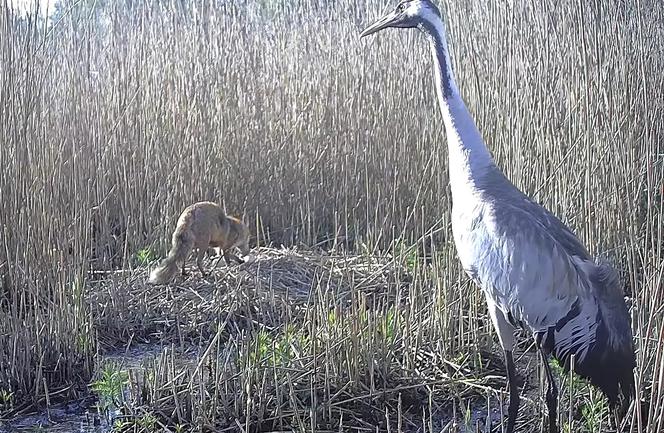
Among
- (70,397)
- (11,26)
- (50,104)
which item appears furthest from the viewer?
(50,104)

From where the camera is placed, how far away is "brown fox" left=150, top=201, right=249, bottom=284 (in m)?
4.19

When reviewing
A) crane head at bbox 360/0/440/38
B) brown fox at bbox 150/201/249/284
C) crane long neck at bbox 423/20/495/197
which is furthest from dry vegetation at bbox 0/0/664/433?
crane head at bbox 360/0/440/38

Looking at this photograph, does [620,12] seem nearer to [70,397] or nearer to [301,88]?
[301,88]

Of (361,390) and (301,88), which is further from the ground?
(301,88)

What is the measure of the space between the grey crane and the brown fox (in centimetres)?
164

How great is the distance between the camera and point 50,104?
4129 mm

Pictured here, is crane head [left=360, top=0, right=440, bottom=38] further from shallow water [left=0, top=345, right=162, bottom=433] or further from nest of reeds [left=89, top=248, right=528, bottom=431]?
shallow water [left=0, top=345, right=162, bottom=433]

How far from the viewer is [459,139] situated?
122 inches

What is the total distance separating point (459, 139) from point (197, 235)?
1632 mm

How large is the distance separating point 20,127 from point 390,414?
1.90 meters

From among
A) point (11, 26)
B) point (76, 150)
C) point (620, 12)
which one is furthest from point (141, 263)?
point (620, 12)

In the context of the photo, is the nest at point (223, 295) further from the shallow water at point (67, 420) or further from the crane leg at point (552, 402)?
the crane leg at point (552, 402)

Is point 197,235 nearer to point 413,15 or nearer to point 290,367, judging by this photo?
point 290,367

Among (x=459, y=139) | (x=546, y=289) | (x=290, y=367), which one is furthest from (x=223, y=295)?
(x=546, y=289)
